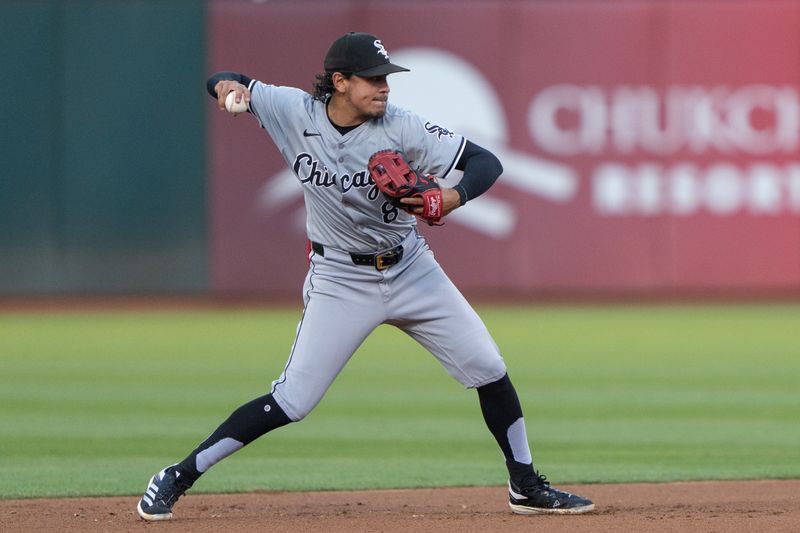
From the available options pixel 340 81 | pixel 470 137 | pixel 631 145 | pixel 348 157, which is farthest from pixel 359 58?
pixel 631 145

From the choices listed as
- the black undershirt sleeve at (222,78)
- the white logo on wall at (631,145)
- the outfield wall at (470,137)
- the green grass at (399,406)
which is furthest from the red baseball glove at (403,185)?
the white logo on wall at (631,145)

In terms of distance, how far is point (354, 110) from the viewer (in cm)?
512

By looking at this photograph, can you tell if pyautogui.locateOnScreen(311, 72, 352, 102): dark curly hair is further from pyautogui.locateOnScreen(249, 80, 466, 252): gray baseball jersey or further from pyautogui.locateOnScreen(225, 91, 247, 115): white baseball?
pyautogui.locateOnScreen(225, 91, 247, 115): white baseball

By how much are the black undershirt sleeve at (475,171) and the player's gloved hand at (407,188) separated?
0.14 metres

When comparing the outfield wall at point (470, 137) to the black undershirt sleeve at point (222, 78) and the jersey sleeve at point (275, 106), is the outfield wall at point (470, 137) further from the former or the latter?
the jersey sleeve at point (275, 106)

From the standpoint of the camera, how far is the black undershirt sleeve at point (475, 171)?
A: 5016mm

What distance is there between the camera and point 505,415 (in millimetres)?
5316

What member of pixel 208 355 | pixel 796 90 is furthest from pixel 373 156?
pixel 796 90

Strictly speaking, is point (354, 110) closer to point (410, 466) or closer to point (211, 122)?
point (410, 466)

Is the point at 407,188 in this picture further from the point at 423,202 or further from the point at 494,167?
the point at 494,167

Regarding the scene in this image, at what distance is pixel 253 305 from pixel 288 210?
1.26 m

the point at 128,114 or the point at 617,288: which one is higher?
the point at 128,114

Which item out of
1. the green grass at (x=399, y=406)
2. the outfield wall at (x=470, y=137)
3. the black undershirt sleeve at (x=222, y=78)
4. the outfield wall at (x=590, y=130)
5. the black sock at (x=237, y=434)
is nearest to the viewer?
the black sock at (x=237, y=434)

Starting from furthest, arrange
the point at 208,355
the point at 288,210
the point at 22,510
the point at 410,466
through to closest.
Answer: the point at 288,210
the point at 208,355
the point at 410,466
the point at 22,510
